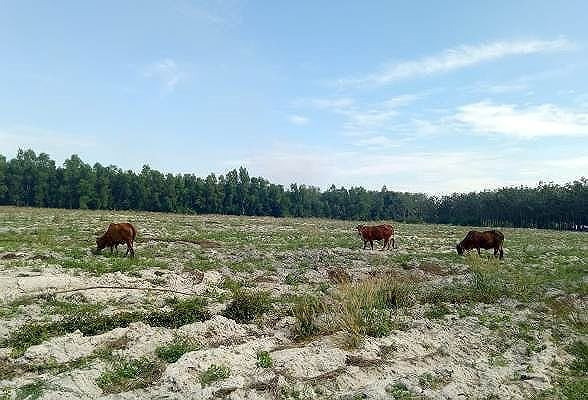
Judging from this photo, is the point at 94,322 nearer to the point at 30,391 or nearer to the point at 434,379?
the point at 30,391

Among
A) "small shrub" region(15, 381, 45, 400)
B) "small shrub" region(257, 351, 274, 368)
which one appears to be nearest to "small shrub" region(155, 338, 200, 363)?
"small shrub" region(257, 351, 274, 368)

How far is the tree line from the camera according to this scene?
298ft

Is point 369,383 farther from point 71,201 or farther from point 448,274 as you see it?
point 71,201

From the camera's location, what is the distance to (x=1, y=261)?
1630 cm

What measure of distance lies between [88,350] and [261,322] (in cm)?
413

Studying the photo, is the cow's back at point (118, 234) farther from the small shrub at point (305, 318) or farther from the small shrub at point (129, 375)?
the small shrub at point (129, 375)

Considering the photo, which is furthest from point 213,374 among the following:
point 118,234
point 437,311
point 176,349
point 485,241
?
point 485,241

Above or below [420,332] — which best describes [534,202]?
above

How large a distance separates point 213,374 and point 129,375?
60.8 inches

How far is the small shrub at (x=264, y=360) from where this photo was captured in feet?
29.1

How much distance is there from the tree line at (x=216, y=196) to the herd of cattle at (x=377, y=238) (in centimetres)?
7348

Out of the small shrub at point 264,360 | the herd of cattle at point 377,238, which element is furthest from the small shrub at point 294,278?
the herd of cattle at point 377,238

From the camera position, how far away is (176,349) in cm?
924

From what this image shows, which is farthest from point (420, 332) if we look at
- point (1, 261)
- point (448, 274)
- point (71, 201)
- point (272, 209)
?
point (272, 209)
